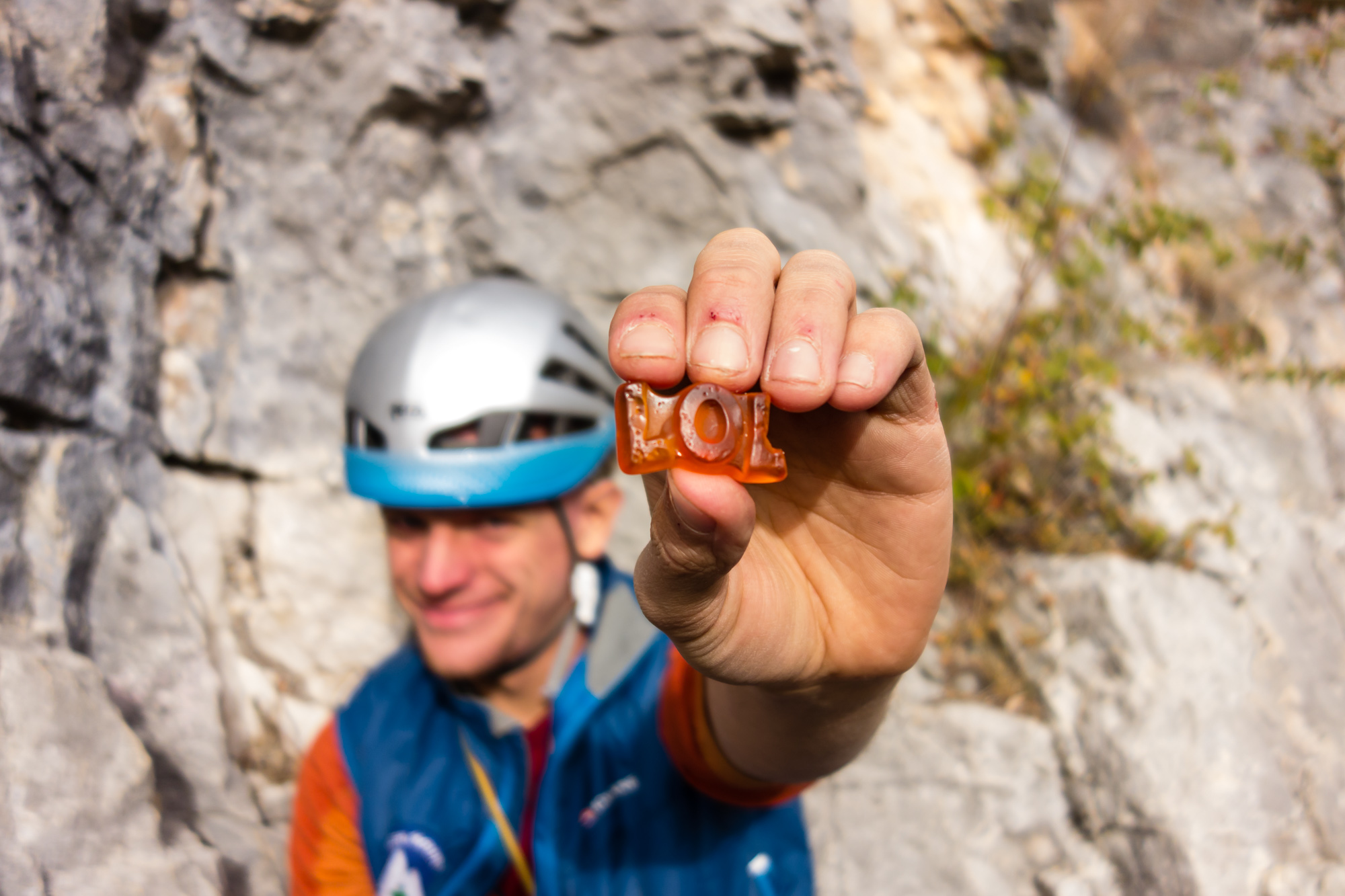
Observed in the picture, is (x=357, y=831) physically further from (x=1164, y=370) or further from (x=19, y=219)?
(x=1164, y=370)

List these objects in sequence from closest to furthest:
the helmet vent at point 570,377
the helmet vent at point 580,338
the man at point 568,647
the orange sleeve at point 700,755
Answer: the man at point 568,647 < the orange sleeve at point 700,755 < the helmet vent at point 570,377 < the helmet vent at point 580,338

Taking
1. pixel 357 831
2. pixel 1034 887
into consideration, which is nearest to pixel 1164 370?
pixel 1034 887

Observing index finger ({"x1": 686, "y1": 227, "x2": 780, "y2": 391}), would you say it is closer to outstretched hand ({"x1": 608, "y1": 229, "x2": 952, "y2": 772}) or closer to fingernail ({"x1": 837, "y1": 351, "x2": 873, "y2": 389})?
outstretched hand ({"x1": 608, "y1": 229, "x2": 952, "y2": 772})

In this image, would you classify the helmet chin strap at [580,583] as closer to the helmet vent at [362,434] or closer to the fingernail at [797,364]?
the helmet vent at [362,434]

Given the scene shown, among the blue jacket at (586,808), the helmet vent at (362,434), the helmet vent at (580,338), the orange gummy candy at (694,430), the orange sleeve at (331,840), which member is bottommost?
the orange sleeve at (331,840)

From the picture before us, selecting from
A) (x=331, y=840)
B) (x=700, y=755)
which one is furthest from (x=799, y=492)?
(x=331, y=840)

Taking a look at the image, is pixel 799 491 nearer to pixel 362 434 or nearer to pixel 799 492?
pixel 799 492

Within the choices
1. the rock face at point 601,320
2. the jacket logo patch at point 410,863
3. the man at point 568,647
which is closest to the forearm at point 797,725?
the man at point 568,647
